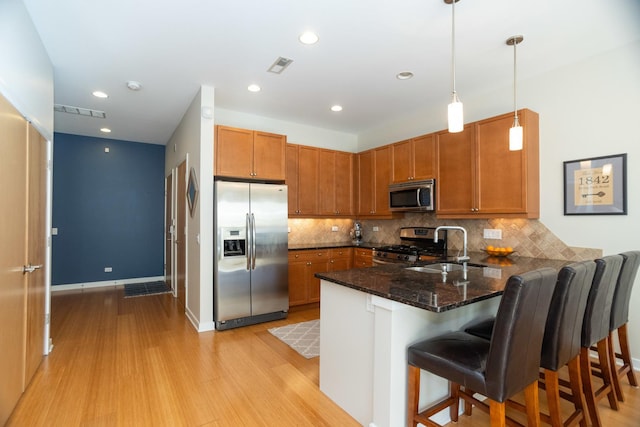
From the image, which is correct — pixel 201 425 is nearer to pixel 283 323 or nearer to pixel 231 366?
pixel 231 366

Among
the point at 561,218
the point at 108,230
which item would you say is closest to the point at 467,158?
the point at 561,218

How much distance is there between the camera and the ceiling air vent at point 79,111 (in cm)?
439

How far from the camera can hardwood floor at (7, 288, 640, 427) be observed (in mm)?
2098

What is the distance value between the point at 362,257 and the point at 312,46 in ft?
9.91

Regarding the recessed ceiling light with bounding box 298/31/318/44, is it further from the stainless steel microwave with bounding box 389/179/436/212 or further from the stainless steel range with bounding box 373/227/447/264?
the stainless steel range with bounding box 373/227/447/264

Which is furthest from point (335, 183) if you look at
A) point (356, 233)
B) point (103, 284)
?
point (103, 284)

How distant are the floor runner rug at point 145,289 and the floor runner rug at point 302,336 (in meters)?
2.94

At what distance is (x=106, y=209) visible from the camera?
241 inches

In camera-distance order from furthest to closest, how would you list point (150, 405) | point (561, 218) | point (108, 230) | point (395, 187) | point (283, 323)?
point (108, 230) < point (395, 187) < point (283, 323) < point (561, 218) < point (150, 405)

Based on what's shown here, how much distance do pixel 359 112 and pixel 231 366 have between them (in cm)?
362

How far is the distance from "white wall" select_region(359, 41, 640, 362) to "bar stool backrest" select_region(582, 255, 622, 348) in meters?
1.09

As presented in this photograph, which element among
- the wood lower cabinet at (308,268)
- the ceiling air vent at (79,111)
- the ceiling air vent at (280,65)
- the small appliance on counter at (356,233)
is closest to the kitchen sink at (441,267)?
the wood lower cabinet at (308,268)

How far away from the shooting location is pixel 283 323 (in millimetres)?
4004

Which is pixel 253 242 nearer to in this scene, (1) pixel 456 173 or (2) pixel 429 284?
(2) pixel 429 284
